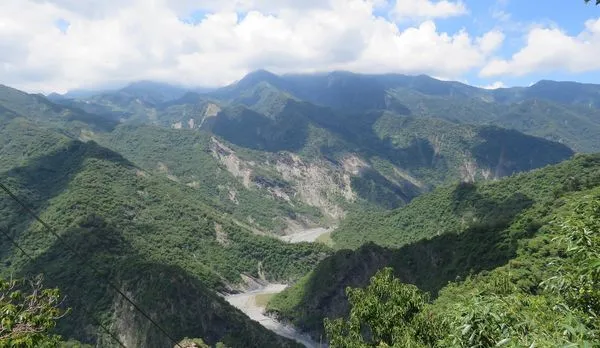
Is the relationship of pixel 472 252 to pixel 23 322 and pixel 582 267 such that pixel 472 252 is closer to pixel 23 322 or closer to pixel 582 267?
pixel 582 267

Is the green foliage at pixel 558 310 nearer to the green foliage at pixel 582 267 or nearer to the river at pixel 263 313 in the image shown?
the green foliage at pixel 582 267

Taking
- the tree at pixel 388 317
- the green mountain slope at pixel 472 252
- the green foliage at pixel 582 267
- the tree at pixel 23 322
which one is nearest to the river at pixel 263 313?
the green mountain slope at pixel 472 252

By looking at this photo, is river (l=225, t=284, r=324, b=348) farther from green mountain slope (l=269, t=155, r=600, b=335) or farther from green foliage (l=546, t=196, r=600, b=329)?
green foliage (l=546, t=196, r=600, b=329)

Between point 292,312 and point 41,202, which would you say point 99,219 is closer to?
point 41,202

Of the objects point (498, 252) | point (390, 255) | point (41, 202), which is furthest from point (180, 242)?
point (498, 252)

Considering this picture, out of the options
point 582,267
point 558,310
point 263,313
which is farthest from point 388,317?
point 263,313

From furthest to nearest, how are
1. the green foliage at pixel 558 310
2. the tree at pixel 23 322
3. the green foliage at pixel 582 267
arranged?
1. the tree at pixel 23 322
2. the green foliage at pixel 582 267
3. the green foliage at pixel 558 310
